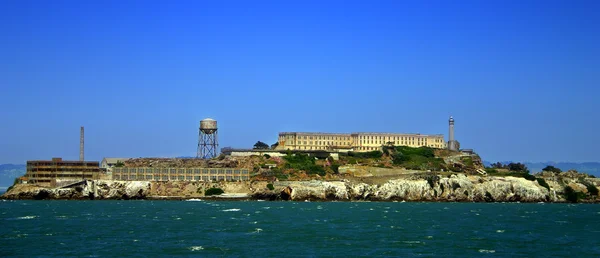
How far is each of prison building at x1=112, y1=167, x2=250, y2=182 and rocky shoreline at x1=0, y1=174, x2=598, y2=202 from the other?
320 cm

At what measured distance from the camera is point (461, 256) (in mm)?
62625

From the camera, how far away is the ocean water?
6525cm

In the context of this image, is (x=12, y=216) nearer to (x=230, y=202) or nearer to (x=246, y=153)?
(x=230, y=202)

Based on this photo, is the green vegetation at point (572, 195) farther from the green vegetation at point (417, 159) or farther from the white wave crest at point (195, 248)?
the white wave crest at point (195, 248)

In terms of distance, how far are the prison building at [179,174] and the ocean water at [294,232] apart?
131ft

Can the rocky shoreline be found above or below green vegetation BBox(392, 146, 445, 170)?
below

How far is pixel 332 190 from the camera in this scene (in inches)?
5748

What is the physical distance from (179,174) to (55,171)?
23.5 meters

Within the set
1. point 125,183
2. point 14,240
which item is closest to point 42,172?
point 125,183

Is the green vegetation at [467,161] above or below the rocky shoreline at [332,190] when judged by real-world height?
above

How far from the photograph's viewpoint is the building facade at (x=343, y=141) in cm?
19338

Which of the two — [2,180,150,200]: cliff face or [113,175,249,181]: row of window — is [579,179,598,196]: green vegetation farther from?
[2,180,150,200]: cliff face

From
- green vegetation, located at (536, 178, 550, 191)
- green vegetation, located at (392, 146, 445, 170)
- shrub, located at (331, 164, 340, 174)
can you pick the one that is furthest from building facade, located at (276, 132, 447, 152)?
green vegetation, located at (536, 178, 550, 191)

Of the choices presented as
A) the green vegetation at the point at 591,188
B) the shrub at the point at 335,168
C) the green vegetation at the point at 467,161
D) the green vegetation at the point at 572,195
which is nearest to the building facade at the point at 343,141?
the green vegetation at the point at 467,161
